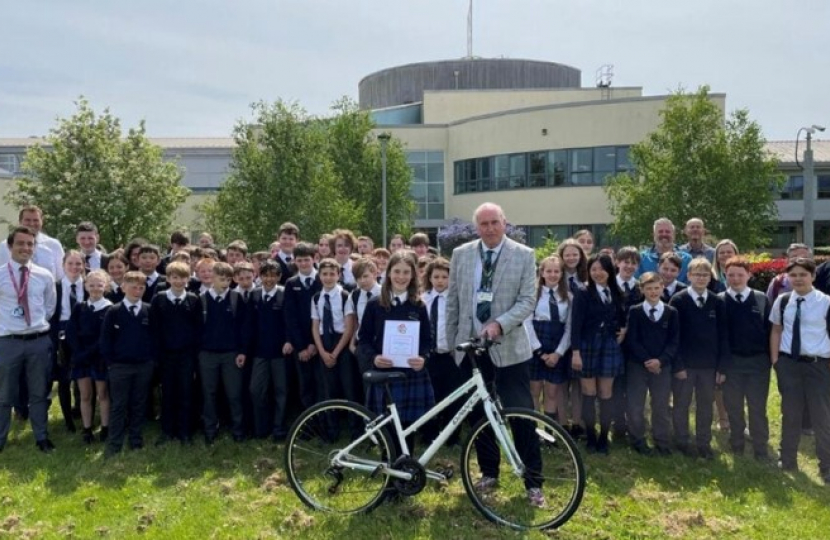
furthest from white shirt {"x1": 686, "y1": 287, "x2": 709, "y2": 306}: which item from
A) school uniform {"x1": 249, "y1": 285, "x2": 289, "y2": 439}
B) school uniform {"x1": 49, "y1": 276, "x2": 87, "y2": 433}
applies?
school uniform {"x1": 49, "y1": 276, "x2": 87, "y2": 433}

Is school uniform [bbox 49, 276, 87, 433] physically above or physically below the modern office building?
below

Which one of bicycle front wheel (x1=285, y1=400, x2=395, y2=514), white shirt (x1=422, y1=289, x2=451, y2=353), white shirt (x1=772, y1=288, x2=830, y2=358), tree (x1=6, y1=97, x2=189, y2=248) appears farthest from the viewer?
tree (x1=6, y1=97, x2=189, y2=248)

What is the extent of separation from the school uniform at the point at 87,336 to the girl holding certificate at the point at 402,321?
2985 millimetres

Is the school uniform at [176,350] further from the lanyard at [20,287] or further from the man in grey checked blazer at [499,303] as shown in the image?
the man in grey checked blazer at [499,303]

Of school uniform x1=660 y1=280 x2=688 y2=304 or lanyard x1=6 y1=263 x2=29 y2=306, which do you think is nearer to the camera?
lanyard x1=6 y1=263 x2=29 y2=306

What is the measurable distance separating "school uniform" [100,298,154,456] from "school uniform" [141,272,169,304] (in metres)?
0.66

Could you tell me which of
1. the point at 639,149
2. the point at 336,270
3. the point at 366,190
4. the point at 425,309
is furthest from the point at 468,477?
the point at 366,190

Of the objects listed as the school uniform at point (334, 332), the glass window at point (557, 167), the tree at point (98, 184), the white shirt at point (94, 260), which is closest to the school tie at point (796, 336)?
the school uniform at point (334, 332)

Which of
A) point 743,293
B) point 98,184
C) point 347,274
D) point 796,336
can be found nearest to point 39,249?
point 347,274

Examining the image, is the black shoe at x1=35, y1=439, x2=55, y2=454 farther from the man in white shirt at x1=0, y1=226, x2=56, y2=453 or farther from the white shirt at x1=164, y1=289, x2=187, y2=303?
the white shirt at x1=164, y1=289, x2=187, y2=303

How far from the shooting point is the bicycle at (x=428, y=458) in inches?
176

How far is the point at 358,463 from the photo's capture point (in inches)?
187

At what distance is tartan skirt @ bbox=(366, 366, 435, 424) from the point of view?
209 inches

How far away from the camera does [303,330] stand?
665 centimetres
